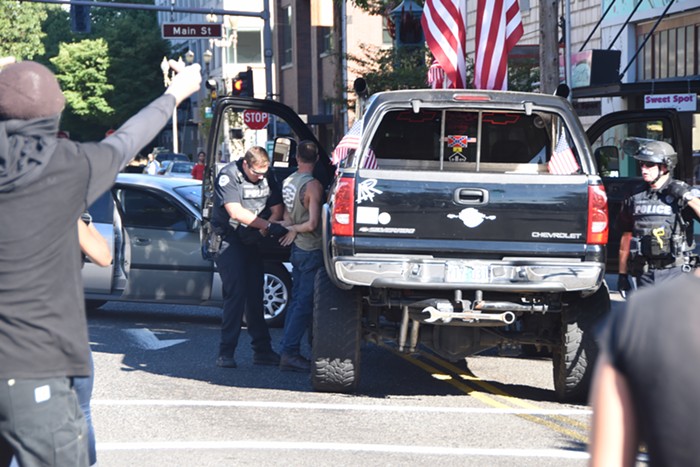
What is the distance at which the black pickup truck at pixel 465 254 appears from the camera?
8352 millimetres

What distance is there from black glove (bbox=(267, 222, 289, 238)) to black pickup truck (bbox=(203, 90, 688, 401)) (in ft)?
4.05

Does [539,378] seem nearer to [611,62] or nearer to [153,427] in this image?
[153,427]

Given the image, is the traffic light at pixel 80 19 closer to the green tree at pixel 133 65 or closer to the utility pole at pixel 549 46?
the utility pole at pixel 549 46

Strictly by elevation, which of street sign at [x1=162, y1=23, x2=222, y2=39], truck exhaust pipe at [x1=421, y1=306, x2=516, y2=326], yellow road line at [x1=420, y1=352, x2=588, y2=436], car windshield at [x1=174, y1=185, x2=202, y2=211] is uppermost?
street sign at [x1=162, y1=23, x2=222, y2=39]

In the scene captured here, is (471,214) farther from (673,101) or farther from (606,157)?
(673,101)

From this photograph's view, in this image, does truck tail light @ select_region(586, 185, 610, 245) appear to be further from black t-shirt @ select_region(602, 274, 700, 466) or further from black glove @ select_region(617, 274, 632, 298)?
black t-shirt @ select_region(602, 274, 700, 466)

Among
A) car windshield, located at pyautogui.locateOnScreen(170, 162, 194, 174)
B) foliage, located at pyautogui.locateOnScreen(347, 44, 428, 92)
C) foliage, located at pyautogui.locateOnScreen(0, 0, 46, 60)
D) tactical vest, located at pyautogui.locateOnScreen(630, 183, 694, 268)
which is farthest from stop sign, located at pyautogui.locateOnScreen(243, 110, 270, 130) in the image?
foliage, located at pyautogui.locateOnScreen(0, 0, 46, 60)

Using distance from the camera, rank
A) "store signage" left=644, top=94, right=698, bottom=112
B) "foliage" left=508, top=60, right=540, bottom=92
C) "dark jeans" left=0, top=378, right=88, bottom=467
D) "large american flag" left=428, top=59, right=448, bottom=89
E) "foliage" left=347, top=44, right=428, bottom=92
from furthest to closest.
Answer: "foliage" left=347, top=44, right=428, bottom=92 → "foliage" left=508, top=60, right=540, bottom=92 → "store signage" left=644, top=94, right=698, bottom=112 → "large american flag" left=428, top=59, right=448, bottom=89 → "dark jeans" left=0, top=378, right=88, bottom=467

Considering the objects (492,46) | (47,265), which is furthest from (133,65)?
(47,265)

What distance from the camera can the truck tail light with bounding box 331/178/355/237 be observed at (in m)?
8.42

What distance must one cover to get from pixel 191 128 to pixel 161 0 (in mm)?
12999

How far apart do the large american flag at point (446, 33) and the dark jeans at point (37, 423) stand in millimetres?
11938

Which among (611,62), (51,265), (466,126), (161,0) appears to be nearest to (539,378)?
(466,126)

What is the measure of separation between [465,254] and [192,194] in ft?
17.4
